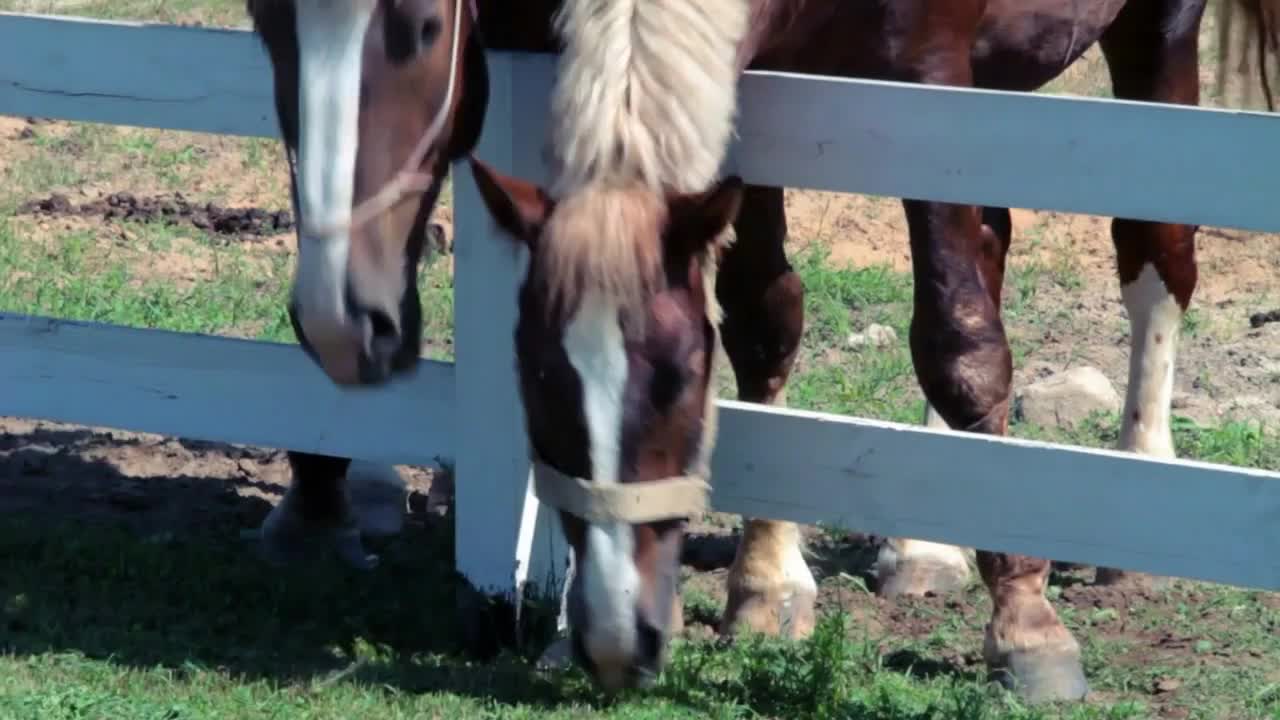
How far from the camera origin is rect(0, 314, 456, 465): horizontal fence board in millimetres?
3941

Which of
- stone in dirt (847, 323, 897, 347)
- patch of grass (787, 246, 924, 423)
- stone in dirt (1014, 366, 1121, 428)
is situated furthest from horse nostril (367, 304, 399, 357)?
stone in dirt (847, 323, 897, 347)

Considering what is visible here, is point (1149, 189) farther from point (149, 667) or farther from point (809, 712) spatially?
point (149, 667)

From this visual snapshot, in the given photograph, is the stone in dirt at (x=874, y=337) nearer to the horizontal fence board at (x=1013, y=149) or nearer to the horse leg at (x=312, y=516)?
the horse leg at (x=312, y=516)

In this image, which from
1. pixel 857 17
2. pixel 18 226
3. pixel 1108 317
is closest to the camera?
pixel 857 17

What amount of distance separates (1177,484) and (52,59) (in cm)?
267

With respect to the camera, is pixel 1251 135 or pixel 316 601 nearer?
pixel 1251 135

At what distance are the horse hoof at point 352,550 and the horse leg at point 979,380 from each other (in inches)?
59.1

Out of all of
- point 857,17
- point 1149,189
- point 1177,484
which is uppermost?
point 857,17

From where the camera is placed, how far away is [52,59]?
13.4 ft

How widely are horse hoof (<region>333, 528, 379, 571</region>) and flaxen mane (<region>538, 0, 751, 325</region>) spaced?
1.55m

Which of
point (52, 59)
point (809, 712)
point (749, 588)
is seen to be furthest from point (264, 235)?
point (809, 712)

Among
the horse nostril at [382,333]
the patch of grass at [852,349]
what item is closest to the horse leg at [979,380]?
the horse nostril at [382,333]

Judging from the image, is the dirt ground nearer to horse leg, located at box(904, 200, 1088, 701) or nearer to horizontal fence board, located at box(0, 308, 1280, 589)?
horse leg, located at box(904, 200, 1088, 701)

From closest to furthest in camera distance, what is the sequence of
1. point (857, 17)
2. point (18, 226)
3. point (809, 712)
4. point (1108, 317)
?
point (809, 712) → point (857, 17) → point (1108, 317) → point (18, 226)
